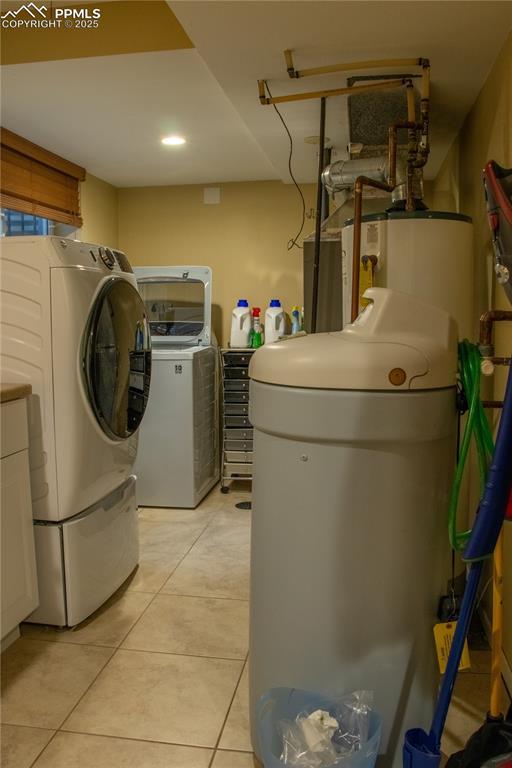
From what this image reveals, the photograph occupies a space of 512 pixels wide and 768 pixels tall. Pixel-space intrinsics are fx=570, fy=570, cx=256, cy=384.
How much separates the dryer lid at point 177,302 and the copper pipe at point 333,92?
5.82ft

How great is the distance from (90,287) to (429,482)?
55.2 inches

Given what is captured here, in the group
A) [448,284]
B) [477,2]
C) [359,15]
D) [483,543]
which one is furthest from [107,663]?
[477,2]

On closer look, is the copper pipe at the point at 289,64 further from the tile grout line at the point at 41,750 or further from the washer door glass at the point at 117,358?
the tile grout line at the point at 41,750

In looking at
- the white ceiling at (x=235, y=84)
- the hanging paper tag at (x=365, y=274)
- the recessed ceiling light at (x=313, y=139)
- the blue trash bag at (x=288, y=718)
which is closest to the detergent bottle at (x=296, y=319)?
the white ceiling at (x=235, y=84)

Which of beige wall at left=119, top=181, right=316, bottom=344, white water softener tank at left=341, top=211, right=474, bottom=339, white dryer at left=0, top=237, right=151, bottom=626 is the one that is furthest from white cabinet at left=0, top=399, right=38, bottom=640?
beige wall at left=119, top=181, right=316, bottom=344

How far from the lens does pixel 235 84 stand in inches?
89.7

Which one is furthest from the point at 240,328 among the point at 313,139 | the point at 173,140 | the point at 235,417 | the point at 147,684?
the point at 147,684

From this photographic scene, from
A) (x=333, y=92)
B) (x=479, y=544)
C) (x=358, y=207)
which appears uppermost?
(x=333, y=92)

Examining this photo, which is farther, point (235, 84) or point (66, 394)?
point (235, 84)

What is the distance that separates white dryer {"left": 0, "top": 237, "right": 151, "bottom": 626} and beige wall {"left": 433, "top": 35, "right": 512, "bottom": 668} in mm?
1418

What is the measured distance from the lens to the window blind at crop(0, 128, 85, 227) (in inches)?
126

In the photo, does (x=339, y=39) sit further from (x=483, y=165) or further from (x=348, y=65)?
(x=483, y=165)

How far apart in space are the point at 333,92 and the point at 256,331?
2014 millimetres

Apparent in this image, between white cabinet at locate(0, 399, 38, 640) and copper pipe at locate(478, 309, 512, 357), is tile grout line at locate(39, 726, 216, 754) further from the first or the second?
copper pipe at locate(478, 309, 512, 357)
